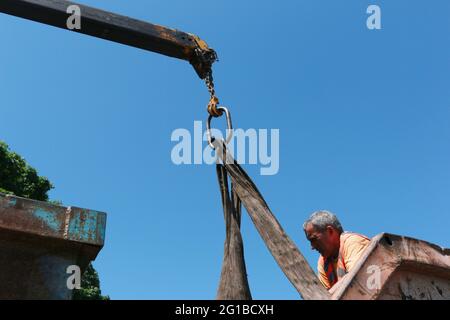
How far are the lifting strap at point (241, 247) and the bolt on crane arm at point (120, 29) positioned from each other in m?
2.64

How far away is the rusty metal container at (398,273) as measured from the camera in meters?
2.16

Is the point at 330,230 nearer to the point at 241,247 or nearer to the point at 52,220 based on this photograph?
the point at 241,247

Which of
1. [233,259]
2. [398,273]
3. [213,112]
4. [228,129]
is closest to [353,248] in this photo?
[398,273]

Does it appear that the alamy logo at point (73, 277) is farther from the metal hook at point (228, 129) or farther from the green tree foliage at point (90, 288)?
the green tree foliage at point (90, 288)

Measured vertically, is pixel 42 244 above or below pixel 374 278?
above

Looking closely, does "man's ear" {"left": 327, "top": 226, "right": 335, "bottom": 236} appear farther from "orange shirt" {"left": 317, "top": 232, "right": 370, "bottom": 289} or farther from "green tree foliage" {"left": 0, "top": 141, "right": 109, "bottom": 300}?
"green tree foliage" {"left": 0, "top": 141, "right": 109, "bottom": 300}

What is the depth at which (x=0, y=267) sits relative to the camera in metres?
2.95

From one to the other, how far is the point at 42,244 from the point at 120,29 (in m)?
3.12

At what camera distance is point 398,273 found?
234 centimetres

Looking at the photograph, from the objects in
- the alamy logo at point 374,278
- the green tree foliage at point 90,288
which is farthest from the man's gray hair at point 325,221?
the green tree foliage at point 90,288

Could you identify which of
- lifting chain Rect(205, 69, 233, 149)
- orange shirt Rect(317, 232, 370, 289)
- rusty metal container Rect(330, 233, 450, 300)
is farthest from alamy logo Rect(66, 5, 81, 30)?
rusty metal container Rect(330, 233, 450, 300)

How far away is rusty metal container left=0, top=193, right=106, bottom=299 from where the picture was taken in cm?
296
